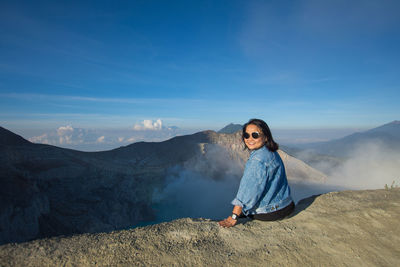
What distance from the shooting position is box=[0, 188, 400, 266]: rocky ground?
9.06ft

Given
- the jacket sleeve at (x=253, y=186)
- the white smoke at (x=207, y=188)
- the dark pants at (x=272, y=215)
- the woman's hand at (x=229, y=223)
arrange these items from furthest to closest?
1. the white smoke at (x=207, y=188)
2. the dark pants at (x=272, y=215)
3. the woman's hand at (x=229, y=223)
4. the jacket sleeve at (x=253, y=186)

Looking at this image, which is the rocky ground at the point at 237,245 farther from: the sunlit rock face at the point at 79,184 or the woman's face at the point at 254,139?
the sunlit rock face at the point at 79,184

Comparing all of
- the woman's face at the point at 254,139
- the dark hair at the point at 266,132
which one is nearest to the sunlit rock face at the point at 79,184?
the woman's face at the point at 254,139

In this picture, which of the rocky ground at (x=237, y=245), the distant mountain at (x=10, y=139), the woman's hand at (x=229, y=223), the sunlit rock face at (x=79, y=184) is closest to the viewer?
the rocky ground at (x=237, y=245)

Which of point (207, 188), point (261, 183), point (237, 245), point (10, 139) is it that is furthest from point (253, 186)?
point (207, 188)

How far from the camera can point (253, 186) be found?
344cm

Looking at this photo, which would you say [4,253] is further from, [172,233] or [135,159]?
[135,159]

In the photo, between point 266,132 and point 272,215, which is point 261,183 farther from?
point 266,132

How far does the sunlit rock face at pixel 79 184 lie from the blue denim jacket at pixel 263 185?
36649 mm

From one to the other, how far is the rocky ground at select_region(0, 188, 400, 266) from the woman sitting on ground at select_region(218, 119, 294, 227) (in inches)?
8.4

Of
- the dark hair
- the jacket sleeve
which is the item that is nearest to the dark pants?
the jacket sleeve

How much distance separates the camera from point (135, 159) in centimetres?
5766

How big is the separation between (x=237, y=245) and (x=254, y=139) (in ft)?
6.16

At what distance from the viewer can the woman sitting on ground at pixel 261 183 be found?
136 inches
